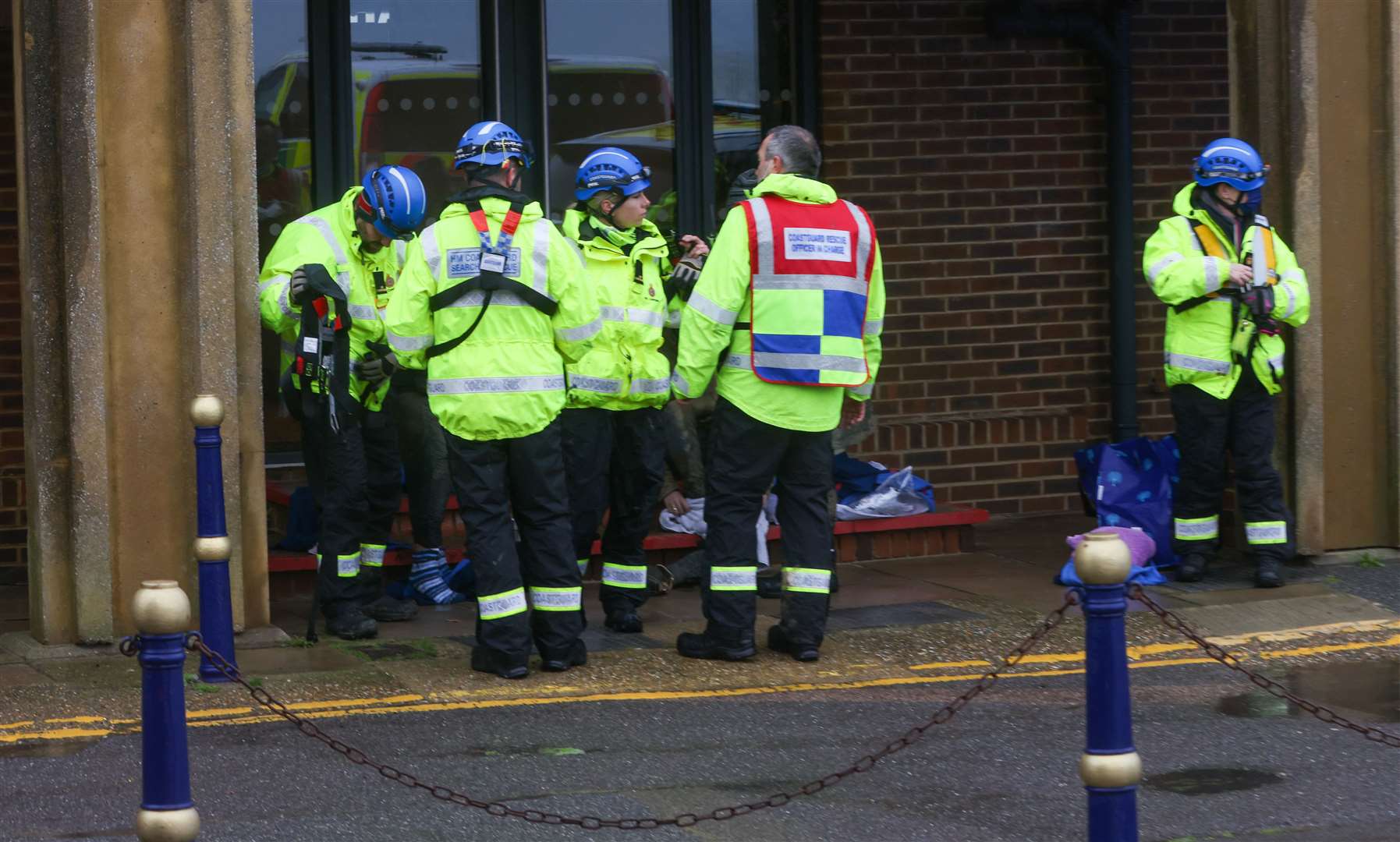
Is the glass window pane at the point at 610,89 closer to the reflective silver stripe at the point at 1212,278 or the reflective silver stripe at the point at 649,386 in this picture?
the reflective silver stripe at the point at 649,386

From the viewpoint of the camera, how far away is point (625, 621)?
29.0 feet

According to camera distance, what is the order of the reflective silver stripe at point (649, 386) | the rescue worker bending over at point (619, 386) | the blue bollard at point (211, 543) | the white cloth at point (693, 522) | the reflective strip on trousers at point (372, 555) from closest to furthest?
1. the blue bollard at point (211, 543)
2. the rescue worker bending over at point (619, 386)
3. the reflective silver stripe at point (649, 386)
4. the reflective strip on trousers at point (372, 555)
5. the white cloth at point (693, 522)

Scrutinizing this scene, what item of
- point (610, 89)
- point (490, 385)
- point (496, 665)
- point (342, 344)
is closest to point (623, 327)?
point (490, 385)

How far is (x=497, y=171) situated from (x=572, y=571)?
1.62 metres

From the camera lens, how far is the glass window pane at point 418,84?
36.5ft

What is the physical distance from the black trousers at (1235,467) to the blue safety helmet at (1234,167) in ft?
2.98

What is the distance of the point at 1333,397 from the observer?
33.2 feet

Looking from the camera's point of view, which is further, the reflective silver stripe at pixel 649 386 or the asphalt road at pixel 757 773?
the reflective silver stripe at pixel 649 386

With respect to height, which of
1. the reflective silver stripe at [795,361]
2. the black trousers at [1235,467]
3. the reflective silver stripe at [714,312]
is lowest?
the black trousers at [1235,467]

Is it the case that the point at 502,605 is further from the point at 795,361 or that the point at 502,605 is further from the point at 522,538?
the point at 795,361

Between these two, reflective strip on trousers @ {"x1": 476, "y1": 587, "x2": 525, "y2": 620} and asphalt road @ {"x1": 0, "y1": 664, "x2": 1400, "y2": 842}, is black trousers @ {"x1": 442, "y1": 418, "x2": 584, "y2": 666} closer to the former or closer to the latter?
reflective strip on trousers @ {"x1": 476, "y1": 587, "x2": 525, "y2": 620}

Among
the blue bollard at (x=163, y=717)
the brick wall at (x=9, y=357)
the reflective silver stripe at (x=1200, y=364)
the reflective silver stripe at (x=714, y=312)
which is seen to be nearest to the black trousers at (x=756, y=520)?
the reflective silver stripe at (x=714, y=312)

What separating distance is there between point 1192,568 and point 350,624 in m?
4.06

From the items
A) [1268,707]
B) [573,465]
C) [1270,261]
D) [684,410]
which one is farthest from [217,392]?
[1270,261]
